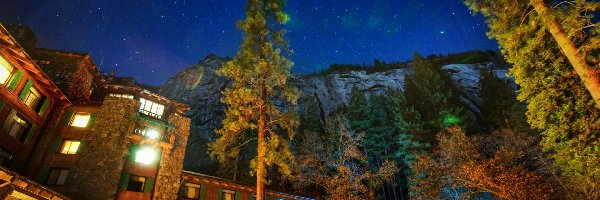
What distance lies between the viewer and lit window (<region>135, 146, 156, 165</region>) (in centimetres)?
2752

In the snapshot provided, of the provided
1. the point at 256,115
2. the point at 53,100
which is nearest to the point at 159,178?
the point at 53,100

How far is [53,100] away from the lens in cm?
2741

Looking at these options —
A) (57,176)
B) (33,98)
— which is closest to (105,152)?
(57,176)

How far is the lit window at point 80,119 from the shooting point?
27.7 meters

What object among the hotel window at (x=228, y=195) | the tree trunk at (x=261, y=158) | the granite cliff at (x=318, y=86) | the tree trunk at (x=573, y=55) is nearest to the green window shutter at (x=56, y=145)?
the hotel window at (x=228, y=195)

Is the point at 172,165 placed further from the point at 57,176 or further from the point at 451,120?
the point at 451,120

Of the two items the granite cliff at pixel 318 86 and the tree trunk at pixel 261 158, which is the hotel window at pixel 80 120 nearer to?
the tree trunk at pixel 261 158

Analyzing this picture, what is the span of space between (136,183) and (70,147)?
663 cm

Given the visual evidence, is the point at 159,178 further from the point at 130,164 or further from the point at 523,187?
the point at 523,187

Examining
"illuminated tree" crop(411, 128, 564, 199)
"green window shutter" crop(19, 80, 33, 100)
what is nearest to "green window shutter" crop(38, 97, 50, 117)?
"green window shutter" crop(19, 80, 33, 100)

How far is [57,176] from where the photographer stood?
24.9 meters

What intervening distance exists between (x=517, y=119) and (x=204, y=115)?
58136 millimetres

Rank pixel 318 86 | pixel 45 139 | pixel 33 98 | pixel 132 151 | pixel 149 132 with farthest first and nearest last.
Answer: pixel 318 86, pixel 149 132, pixel 132 151, pixel 45 139, pixel 33 98

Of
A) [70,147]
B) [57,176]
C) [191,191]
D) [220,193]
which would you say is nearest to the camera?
[57,176]
